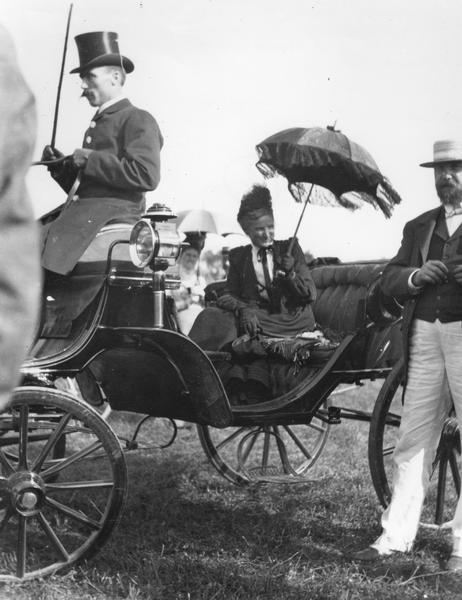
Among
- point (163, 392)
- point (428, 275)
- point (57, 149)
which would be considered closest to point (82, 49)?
point (57, 149)

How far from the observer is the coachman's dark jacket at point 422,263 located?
4.18 meters

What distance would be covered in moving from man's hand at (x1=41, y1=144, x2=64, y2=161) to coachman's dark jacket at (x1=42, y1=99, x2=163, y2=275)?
0.22 feet

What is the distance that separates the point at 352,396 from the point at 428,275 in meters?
5.65

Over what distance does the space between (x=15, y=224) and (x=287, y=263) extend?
182 inches

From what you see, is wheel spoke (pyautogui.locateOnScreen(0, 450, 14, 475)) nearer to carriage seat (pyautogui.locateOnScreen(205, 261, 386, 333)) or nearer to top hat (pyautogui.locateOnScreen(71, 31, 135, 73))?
top hat (pyautogui.locateOnScreen(71, 31, 135, 73))

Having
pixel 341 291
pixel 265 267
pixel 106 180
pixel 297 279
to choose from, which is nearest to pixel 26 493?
pixel 106 180

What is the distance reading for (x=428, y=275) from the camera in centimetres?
415

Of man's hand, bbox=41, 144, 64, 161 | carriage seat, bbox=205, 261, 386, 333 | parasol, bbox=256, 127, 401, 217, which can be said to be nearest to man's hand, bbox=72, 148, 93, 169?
man's hand, bbox=41, 144, 64, 161

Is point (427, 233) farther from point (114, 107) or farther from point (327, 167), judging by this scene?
point (114, 107)

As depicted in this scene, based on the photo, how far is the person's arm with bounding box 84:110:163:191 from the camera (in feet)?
14.3

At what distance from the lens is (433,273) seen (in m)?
4.13

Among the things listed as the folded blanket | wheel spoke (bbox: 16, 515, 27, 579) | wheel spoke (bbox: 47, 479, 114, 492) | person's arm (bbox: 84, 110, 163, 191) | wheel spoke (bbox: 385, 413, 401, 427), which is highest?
person's arm (bbox: 84, 110, 163, 191)

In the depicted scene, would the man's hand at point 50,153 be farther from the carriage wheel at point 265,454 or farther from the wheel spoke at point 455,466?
the wheel spoke at point 455,466

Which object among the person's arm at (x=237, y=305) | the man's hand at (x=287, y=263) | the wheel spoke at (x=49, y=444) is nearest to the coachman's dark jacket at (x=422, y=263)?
the person's arm at (x=237, y=305)
